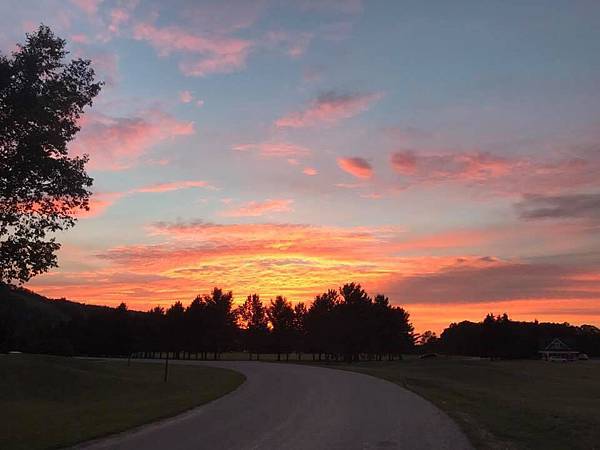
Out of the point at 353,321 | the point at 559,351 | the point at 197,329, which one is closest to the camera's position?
the point at 353,321

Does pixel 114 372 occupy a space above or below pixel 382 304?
below

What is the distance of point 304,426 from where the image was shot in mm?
17484

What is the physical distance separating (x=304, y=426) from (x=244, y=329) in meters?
123

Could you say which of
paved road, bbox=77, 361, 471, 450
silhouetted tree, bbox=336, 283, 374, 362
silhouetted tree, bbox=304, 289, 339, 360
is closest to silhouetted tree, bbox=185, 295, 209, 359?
silhouetted tree, bbox=304, 289, 339, 360

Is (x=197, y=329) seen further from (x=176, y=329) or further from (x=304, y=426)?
(x=304, y=426)

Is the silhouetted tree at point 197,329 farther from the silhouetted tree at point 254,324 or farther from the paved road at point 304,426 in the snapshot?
the paved road at point 304,426

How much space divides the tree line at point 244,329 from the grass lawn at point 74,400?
60.8m

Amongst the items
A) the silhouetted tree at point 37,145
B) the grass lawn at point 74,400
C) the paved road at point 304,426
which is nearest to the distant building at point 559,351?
the grass lawn at point 74,400

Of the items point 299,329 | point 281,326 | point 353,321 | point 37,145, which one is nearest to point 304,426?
point 37,145

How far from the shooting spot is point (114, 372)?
46406mm

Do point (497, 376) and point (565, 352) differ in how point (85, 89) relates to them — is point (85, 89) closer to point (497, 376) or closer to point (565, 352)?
point (497, 376)

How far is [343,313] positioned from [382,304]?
2145cm

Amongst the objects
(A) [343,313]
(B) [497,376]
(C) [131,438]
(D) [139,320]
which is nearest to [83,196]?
(C) [131,438]

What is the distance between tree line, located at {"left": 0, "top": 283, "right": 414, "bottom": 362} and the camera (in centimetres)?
10319
